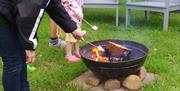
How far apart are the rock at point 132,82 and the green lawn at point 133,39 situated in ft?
0.39

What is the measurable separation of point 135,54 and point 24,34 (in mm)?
1722

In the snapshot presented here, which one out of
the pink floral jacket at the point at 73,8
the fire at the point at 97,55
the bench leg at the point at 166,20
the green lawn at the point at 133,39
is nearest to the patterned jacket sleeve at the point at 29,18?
the fire at the point at 97,55

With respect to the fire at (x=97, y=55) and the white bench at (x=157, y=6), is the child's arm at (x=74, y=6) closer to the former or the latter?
the fire at (x=97, y=55)

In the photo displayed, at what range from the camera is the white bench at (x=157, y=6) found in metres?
6.07

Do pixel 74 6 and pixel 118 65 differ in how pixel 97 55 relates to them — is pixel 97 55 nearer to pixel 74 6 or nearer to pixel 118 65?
pixel 118 65

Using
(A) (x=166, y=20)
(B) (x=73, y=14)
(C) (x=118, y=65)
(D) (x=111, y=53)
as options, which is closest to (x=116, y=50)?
(D) (x=111, y=53)

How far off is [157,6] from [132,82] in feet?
8.81

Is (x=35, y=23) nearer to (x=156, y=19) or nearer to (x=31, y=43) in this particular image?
(x=31, y=43)

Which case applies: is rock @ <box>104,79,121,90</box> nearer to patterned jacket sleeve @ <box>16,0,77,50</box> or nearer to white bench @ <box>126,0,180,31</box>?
patterned jacket sleeve @ <box>16,0,77,50</box>

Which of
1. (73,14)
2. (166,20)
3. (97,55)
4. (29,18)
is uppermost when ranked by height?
(29,18)

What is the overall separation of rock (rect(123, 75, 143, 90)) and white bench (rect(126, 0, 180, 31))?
2.49m

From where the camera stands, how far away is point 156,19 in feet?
22.5

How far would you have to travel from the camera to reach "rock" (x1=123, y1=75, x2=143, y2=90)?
3.76 m

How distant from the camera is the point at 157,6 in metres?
6.16
